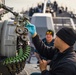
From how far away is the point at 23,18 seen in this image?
3.44m

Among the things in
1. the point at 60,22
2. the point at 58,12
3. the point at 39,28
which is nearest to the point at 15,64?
the point at 39,28

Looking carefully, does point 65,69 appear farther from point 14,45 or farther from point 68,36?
point 14,45

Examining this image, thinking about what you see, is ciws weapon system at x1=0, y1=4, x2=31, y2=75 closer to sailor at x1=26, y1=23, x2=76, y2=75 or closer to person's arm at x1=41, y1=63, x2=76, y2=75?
sailor at x1=26, y1=23, x2=76, y2=75

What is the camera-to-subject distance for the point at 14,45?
3389 millimetres

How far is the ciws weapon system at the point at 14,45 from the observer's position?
3.35m

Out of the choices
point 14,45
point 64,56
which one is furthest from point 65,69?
point 14,45

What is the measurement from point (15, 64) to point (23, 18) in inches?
19.3

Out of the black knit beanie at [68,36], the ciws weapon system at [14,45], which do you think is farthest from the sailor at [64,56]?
the ciws weapon system at [14,45]

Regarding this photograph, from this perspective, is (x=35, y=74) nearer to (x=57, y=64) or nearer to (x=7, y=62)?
(x=7, y=62)

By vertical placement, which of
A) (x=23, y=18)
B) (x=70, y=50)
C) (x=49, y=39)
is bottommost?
(x=49, y=39)

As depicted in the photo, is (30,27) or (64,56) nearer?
(64,56)

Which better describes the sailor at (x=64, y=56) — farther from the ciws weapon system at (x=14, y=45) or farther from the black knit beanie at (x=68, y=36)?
the ciws weapon system at (x=14, y=45)

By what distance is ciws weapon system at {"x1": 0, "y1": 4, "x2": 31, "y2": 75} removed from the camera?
335cm

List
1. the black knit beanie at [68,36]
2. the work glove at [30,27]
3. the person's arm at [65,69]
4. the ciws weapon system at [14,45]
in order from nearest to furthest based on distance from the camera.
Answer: the person's arm at [65,69] → the black knit beanie at [68,36] → the ciws weapon system at [14,45] → the work glove at [30,27]
